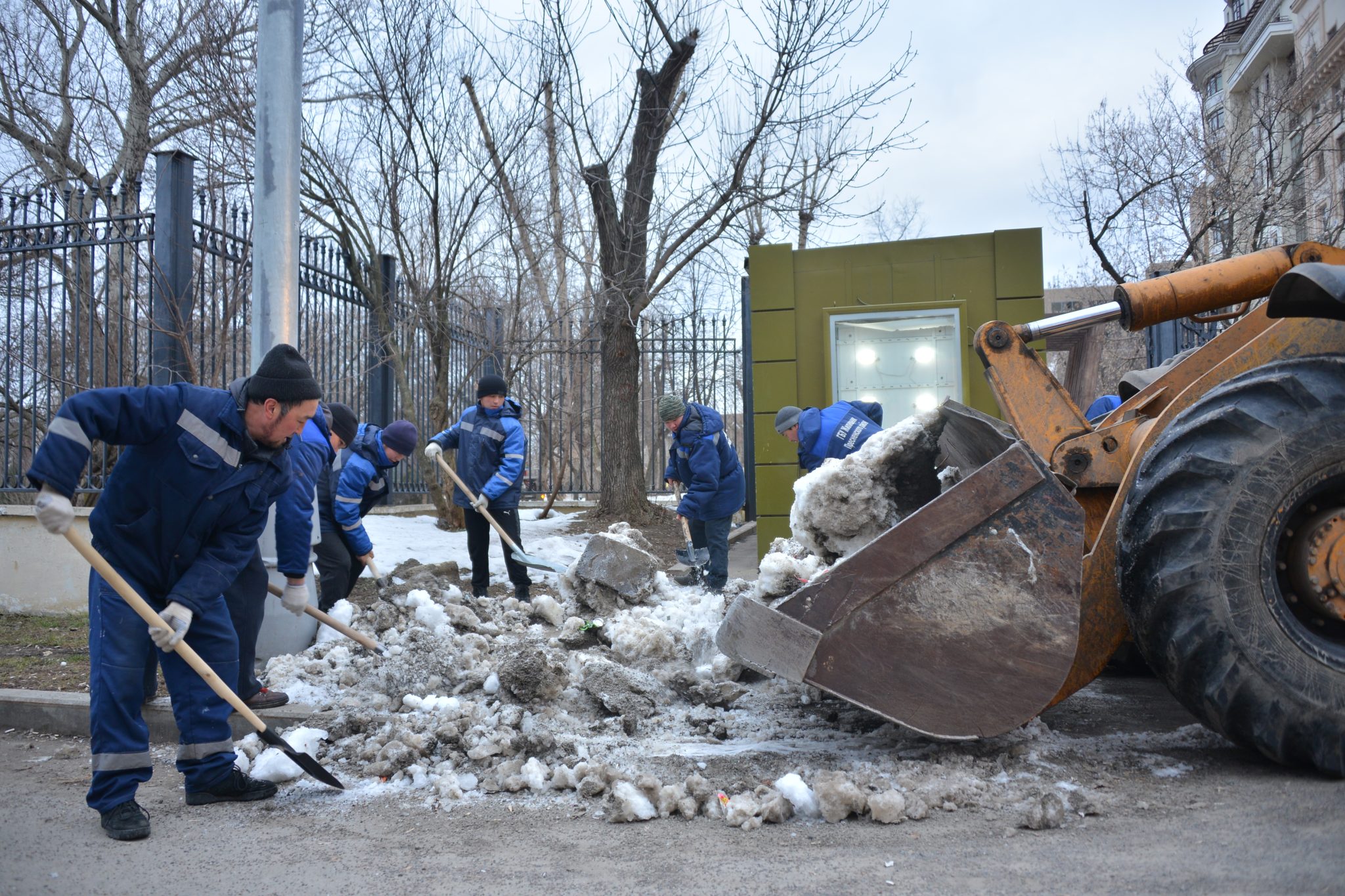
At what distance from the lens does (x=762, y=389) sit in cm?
927

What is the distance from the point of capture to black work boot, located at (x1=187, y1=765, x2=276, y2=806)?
3490 millimetres

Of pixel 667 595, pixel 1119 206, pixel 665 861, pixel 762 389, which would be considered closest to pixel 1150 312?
pixel 665 861

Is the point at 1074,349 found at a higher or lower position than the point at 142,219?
lower

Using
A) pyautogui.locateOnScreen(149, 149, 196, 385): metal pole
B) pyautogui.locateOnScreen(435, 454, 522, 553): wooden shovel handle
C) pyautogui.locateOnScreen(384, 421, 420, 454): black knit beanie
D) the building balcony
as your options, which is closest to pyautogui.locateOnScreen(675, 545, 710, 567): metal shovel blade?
pyautogui.locateOnScreen(435, 454, 522, 553): wooden shovel handle

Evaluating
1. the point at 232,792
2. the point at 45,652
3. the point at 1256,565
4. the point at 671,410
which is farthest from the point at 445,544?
the point at 1256,565

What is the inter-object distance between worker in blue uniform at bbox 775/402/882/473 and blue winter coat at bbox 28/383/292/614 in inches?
161

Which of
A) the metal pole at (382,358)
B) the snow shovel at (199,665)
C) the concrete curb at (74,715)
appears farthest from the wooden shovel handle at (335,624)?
the metal pole at (382,358)

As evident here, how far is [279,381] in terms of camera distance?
346 cm

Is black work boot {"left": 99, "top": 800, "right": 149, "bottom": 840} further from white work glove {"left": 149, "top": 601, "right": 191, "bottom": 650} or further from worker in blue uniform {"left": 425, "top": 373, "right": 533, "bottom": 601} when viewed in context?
worker in blue uniform {"left": 425, "top": 373, "right": 533, "bottom": 601}

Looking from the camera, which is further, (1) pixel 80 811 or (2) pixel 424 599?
(2) pixel 424 599

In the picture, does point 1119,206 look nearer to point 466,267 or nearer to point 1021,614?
point 466,267

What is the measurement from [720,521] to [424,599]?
2935 mm

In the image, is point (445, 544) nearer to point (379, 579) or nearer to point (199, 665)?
point (379, 579)

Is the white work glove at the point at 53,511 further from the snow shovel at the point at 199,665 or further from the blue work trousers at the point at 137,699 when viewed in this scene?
the blue work trousers at the point at 137,699
